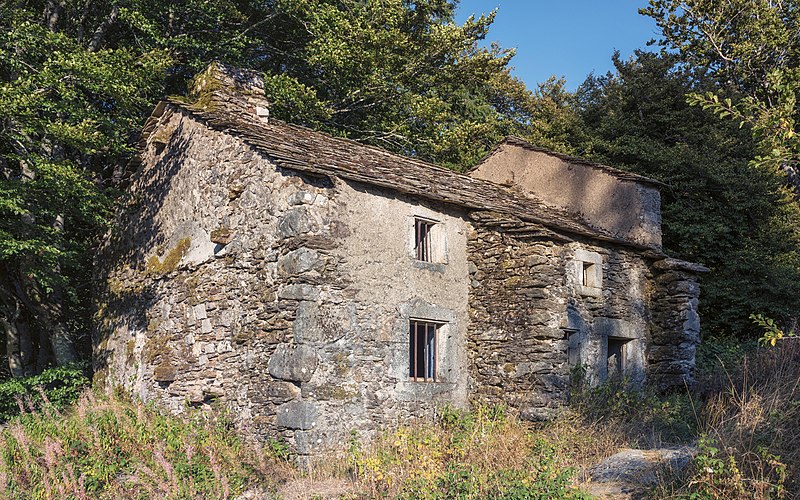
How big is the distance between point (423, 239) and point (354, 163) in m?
1.83

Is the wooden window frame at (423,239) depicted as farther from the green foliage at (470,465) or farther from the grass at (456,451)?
the green foliage at (470,465)

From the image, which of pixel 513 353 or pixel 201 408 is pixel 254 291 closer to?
pixel 201 408

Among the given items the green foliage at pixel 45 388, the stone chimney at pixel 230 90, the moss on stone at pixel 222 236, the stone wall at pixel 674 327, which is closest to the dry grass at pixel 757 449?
the stone wall at pixel 674 327

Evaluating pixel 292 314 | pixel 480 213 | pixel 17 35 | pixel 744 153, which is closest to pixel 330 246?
pixel 292 314

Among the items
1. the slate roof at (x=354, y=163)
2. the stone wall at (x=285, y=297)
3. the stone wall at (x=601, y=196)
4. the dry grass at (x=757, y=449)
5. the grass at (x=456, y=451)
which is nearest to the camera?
the dry grass at (x=757, y=449)

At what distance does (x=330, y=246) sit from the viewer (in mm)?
10500

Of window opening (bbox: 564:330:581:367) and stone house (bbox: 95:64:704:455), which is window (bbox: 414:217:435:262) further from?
window opening (bbox: 564:330:581:367)

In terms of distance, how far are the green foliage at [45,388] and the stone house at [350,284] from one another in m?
0.56

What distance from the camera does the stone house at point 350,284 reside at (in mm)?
10406

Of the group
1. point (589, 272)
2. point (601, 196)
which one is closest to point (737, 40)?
point (601, 196)

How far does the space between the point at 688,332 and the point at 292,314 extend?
8692 mm

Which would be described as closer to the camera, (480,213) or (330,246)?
(330,246)

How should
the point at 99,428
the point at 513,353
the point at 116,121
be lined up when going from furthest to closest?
the point at 116,121 → the point at 513,353 → the point at 99,428

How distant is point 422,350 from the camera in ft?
38.7
